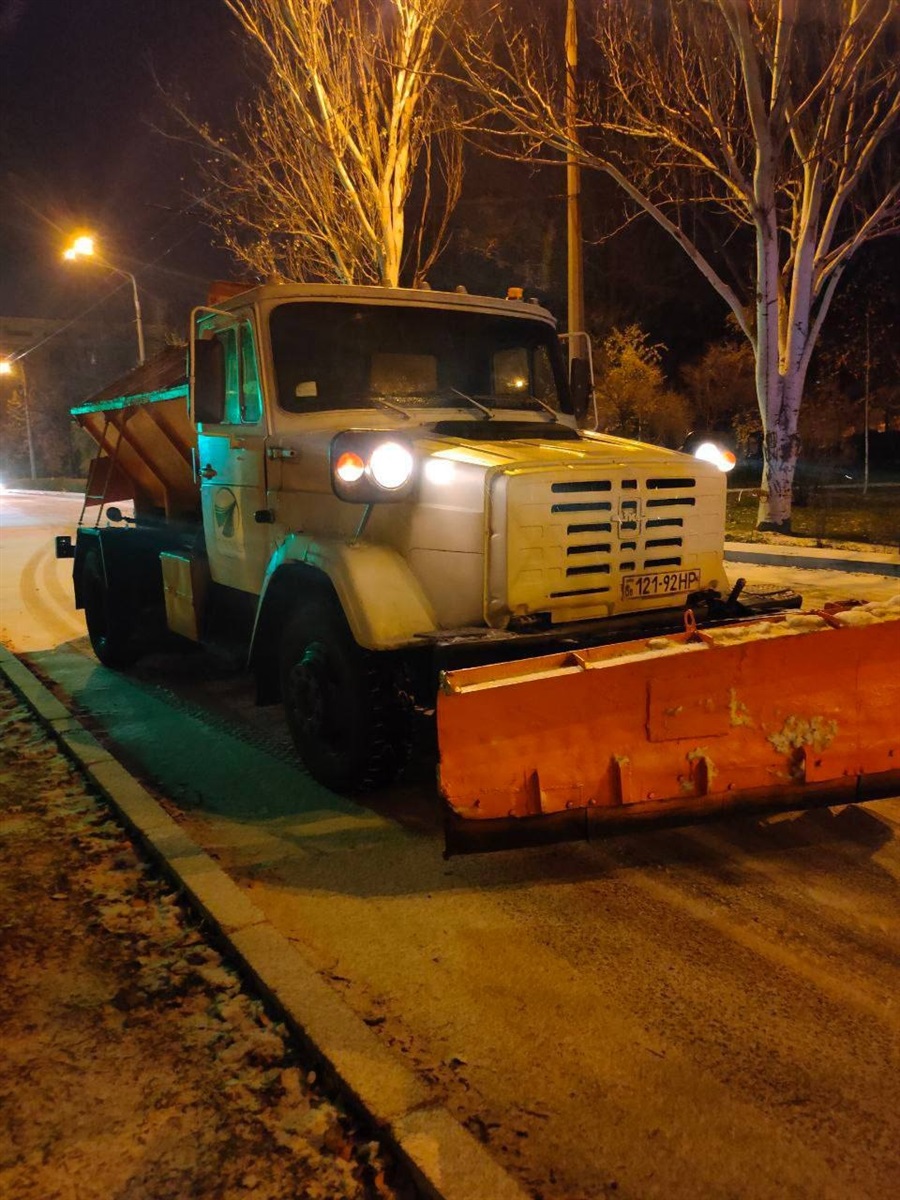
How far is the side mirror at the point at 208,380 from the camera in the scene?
5.41 meters

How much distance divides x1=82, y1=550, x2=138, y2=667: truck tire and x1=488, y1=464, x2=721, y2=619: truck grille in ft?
15.6

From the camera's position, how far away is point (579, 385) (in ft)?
20.2

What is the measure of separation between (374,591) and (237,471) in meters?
1.84

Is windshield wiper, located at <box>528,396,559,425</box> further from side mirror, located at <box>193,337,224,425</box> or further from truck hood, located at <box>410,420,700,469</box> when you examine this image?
side mirror, located at <box>193,337,224,425</box>

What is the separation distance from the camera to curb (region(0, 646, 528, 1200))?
2.29 metres

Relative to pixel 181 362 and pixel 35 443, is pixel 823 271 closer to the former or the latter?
pixel 181 362

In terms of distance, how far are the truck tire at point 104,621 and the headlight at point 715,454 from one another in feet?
16.3

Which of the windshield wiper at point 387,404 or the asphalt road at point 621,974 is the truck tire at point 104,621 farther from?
the windshield wiper at point 387,404

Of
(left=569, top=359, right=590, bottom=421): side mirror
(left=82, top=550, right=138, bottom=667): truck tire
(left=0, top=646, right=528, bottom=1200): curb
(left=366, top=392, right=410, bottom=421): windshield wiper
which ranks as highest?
(left=569, top=359, right=590, bottom=421): side mirror

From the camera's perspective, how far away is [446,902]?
3.82 meters

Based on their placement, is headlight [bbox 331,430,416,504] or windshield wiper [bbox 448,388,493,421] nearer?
headlight [bbox 331,430,416,504]

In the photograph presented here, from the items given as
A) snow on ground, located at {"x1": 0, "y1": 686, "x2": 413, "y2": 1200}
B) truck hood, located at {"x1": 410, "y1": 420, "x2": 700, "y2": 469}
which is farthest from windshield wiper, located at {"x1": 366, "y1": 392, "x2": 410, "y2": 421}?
snow on ground, located at {"x1": 0, "y1": 686, "x2": 413, "y2": 1200}

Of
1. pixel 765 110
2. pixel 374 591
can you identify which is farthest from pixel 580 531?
pixel 765 110

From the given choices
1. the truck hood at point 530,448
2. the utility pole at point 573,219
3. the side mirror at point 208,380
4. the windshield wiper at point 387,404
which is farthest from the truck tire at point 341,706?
the utility pole at point 573,219
